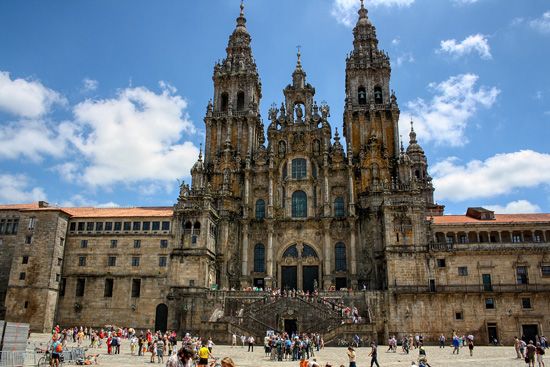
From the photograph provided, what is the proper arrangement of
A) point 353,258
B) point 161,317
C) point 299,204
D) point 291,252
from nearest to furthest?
1. point 161,317
2. point 353,258
3. point 291,252
4. point 299,204

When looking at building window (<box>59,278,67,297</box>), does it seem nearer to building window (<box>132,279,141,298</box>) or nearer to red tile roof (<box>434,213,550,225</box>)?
building window (<box>132,279,141,298</box>)

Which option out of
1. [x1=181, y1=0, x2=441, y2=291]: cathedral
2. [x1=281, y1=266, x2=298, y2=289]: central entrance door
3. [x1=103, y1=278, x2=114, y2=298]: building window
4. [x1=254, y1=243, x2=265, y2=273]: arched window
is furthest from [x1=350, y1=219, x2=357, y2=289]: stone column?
[x1=103, y1=278, x2=114, y2=298]: building window

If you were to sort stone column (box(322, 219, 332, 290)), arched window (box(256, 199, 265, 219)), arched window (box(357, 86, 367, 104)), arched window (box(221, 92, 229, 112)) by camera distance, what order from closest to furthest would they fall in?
stone column (box(322, 219, 332, 290)) < arched window (box(256, 199, 265, 219)) < arched window (box(357, 86, 367, 104)) < arched window (box(221, 92, 229, 112))

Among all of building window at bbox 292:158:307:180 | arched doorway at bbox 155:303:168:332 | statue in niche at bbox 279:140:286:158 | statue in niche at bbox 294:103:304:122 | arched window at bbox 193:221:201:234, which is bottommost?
arched doorway at bbox 155:303:168:332

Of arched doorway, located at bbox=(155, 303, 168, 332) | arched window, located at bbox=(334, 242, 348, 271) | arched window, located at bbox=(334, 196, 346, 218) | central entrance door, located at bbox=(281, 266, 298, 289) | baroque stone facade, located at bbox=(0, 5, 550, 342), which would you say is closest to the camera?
baroque stone facade, located at bbox=(0, 5, 550, 342)

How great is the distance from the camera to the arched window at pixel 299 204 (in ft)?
188

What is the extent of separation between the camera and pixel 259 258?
56469 millimetres

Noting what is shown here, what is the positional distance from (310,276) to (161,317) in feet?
55.3

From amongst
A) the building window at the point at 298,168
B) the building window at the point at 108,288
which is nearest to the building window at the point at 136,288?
the building window at the point at 108,288

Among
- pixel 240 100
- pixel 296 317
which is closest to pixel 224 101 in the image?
pixel 240 100

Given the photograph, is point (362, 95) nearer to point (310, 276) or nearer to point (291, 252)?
point (291, 252)

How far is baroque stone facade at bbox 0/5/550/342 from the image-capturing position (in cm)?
4662

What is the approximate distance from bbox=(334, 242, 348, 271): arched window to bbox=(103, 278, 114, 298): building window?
24647 mm

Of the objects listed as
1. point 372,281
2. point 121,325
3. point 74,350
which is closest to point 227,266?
point 121,325
